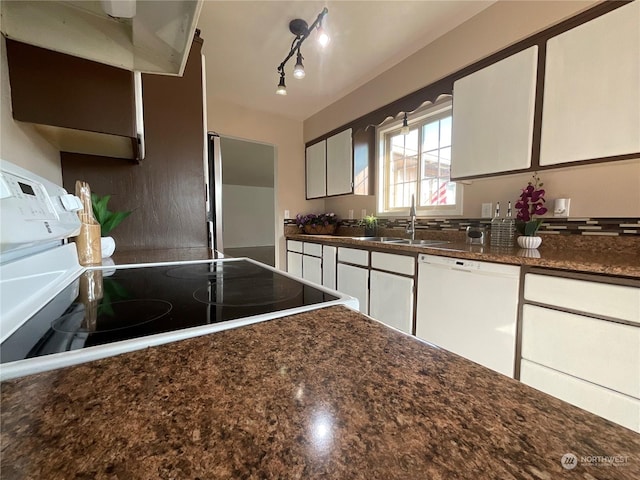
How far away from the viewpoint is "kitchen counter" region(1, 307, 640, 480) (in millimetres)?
201

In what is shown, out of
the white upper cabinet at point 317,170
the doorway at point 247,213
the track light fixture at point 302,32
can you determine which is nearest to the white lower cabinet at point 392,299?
the white upper cabinet at point 317,170

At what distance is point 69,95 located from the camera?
3.14 feet

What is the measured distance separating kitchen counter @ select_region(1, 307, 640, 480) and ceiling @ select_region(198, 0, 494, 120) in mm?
2191

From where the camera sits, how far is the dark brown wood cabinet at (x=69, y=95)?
0.89m

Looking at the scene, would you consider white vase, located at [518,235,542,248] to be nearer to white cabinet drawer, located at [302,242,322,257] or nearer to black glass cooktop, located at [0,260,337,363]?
black glass cooktop, located at [0,260,337,363]

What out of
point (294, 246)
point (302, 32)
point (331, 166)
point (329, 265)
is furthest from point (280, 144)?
point (329, 265)

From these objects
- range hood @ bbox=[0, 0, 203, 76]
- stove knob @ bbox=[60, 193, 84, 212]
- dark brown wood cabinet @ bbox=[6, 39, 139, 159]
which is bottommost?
stove knob @ bbox=[60, 193, 84, 212]

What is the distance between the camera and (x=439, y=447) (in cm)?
22

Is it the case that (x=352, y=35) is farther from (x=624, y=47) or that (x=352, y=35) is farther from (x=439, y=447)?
(x=439, y=447)

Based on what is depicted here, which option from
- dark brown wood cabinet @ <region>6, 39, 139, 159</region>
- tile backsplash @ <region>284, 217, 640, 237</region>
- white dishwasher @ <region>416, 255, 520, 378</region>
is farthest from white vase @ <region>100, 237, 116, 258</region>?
tile backsplash @ <region>284, 217, 640, 237</region>

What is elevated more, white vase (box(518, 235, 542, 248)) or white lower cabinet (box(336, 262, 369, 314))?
white vase (box(518, 235, 542, 248))

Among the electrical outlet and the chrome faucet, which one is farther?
the chrome faucet

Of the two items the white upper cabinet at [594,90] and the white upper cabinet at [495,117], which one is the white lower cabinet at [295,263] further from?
the white upper cabinet at [594,90]

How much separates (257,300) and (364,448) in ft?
1.39
